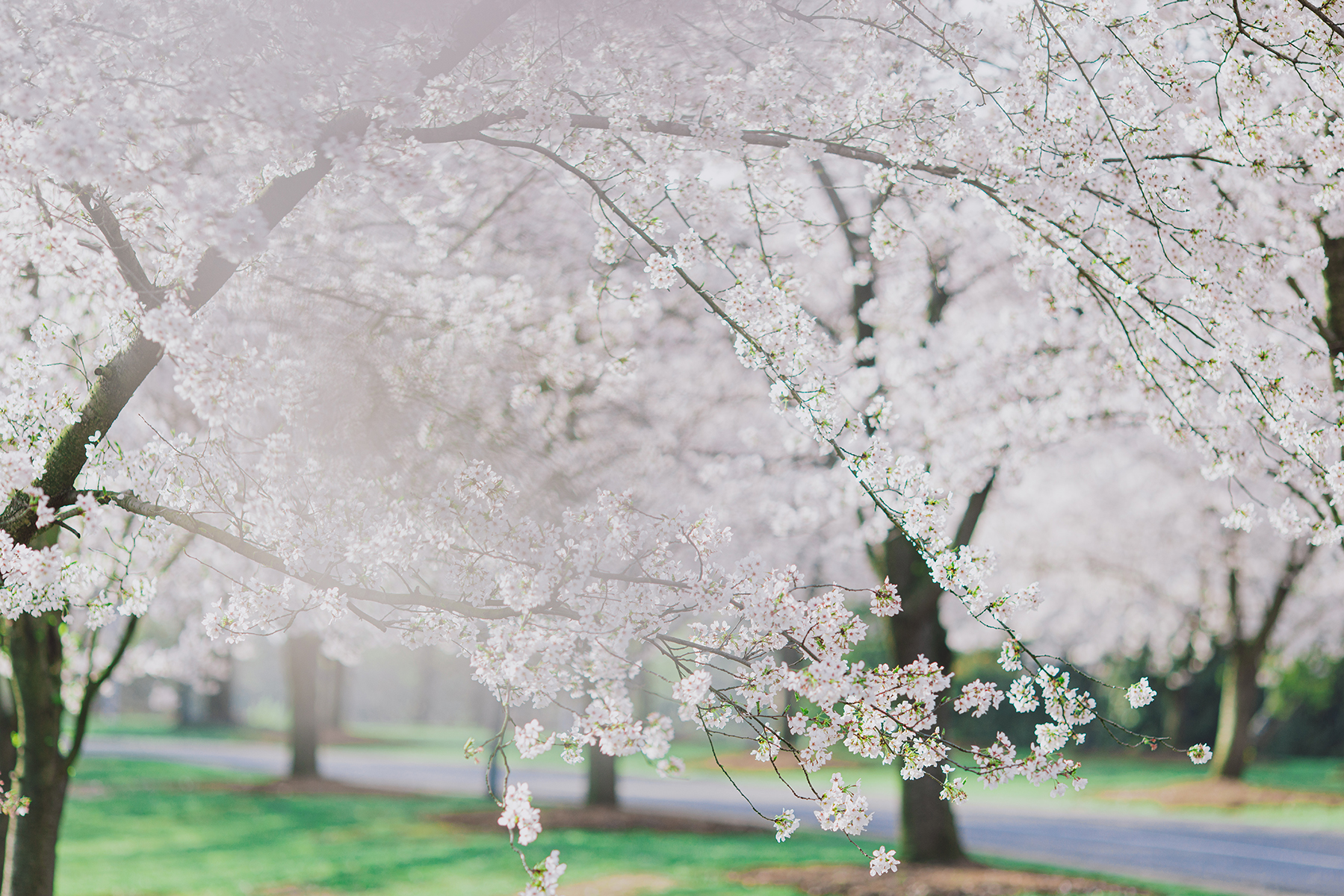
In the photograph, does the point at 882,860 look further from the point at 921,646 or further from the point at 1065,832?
the point at 1065,832

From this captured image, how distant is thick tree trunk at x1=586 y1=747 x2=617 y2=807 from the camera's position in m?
18.7

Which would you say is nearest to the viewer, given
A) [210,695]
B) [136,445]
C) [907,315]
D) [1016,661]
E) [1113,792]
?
[1016,661]

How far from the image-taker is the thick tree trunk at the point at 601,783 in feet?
61.5

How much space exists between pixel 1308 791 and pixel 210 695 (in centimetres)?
4573

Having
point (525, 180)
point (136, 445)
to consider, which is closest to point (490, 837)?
point (136, 445)

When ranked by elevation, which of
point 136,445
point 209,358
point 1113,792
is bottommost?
point 1113,792

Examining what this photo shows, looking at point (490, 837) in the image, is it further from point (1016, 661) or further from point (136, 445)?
point (1016, 661)

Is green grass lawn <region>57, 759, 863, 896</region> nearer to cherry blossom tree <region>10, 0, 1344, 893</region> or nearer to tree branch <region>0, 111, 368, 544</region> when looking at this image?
cherry blossom tree <region>10, 0, 1344, 893</region>

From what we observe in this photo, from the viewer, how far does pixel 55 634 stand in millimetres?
7859

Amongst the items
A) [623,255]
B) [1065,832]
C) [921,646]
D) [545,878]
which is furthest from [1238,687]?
[545,878]

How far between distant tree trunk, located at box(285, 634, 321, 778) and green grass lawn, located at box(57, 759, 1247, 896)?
3264 mm

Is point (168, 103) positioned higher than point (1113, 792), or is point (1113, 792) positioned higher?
point (168, 103)

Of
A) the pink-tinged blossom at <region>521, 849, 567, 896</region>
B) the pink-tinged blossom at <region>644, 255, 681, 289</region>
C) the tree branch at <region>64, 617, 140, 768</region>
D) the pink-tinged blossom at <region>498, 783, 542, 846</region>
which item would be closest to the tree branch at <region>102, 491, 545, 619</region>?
the pink-tinged blossom at <region>498, 783, 542, 846</region>

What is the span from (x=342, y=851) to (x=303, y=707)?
416 inches
